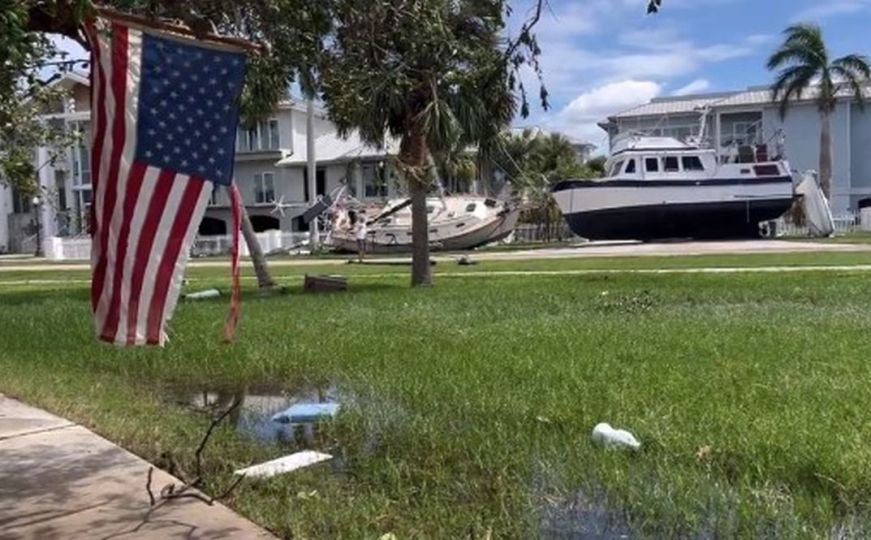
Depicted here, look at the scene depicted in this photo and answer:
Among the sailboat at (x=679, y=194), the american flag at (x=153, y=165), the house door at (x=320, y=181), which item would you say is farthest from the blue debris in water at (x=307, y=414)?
the house door at (x=320, y=181)

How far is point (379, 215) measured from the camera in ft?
157

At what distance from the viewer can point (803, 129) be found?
192ft

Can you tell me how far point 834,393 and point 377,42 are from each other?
14.0 ft

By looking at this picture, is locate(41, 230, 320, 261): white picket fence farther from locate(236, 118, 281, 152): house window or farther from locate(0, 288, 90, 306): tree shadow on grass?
locate(0, 288, 90, 306): tree shadow on grass

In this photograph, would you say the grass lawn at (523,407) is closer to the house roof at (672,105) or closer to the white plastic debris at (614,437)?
the white plastic debris at (614,437)

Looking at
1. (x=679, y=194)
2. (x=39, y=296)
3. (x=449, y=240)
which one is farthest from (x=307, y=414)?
(x=449, y=240)

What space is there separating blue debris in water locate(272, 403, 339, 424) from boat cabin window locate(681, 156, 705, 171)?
130ft

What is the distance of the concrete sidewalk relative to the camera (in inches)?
200

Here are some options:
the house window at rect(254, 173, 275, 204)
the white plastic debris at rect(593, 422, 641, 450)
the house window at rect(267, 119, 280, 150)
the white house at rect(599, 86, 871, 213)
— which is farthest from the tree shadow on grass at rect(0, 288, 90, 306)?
the white house at rect(599, 86, 871, 213)

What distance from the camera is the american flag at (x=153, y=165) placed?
543 centimetres

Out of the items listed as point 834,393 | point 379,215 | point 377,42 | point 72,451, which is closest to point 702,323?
point 834,393

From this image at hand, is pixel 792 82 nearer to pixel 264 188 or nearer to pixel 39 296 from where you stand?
pixel 264 188

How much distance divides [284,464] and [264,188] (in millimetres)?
53881

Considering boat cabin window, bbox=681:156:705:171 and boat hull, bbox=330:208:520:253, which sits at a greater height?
boat cabin window, bbox=681:156:705:171
